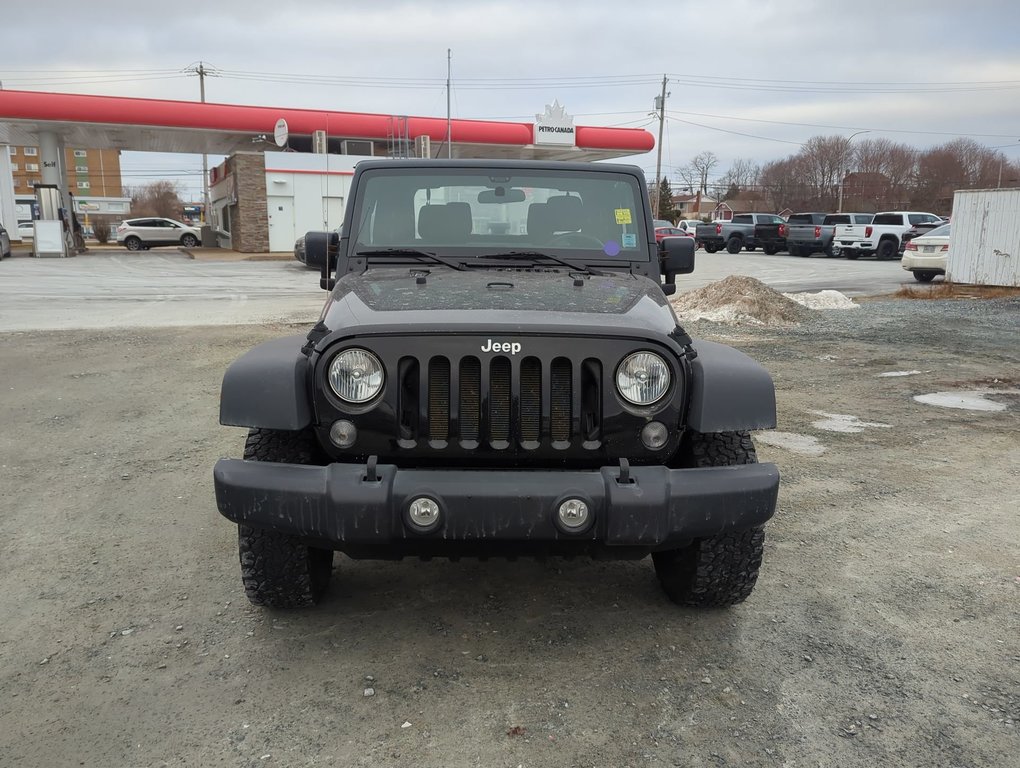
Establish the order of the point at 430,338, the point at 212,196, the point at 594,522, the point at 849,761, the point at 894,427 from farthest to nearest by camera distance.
A: the point at 212,196 → the point at 894,427 → the point at 430,338 → the point at 594,522 → the point at 849,761

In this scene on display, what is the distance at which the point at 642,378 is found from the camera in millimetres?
2824

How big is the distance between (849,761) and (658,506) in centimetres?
92

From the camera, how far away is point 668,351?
2844mm

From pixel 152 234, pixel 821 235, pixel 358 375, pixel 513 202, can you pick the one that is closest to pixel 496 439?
pixel 358 375

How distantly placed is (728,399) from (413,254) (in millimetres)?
1773

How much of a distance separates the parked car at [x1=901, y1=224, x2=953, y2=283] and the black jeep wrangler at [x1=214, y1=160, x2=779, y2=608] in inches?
682

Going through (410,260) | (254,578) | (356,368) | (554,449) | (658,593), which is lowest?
(658,593)

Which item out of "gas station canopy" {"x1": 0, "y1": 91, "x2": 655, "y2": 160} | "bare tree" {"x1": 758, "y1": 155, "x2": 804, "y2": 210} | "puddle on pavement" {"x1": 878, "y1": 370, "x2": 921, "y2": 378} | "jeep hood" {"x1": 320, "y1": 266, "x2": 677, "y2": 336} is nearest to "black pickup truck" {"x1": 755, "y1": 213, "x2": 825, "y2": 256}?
"gas station canopy" {"x1": 0, "y1": 91, "x2": 655, "y2": 160}

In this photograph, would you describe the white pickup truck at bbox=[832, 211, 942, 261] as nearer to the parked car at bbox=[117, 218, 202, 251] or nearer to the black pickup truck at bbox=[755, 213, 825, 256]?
the black pickup truck at bbox=[755, 213, 825, 256]

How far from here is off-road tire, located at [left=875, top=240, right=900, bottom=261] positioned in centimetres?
2875

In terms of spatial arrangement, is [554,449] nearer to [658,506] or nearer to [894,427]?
[658,506]

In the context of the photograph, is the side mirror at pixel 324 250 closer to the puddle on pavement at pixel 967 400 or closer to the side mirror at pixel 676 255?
the side mirror at pixel 676 255

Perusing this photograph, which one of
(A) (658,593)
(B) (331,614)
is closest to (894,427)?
(A) (658,593)

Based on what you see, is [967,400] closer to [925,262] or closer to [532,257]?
[532,257]
